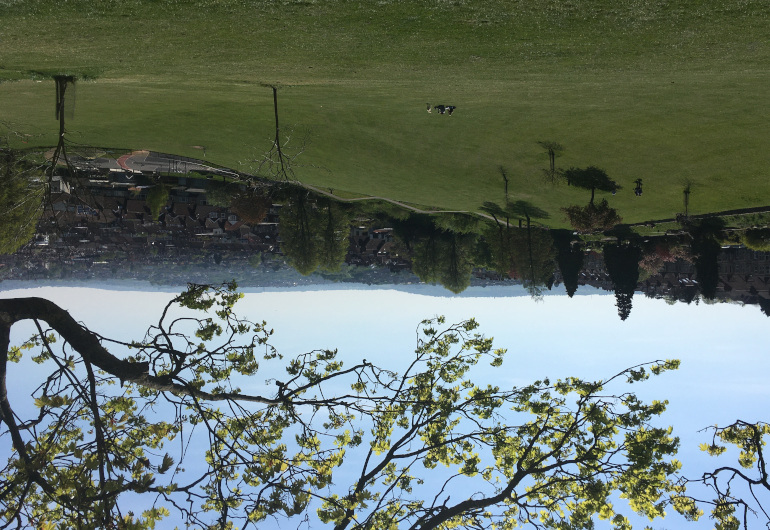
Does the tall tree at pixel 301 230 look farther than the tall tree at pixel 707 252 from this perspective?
Yes

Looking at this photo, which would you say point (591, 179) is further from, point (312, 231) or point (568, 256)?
point (312, 231)

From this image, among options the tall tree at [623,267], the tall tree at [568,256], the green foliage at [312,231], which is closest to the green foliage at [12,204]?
the green foliage at [312,231]

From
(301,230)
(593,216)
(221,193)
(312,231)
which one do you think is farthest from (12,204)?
(593,216)

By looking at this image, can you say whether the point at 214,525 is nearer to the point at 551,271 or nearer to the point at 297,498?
the point at 297,498

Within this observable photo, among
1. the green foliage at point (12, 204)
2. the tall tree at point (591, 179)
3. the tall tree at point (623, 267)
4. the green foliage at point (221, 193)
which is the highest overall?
the green foliage at point (221, 193)

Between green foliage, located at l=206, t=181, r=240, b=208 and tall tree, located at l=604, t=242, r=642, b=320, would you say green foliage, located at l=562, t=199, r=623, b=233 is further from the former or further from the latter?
green foliage, located at l=206, t=181, r=240, b=208

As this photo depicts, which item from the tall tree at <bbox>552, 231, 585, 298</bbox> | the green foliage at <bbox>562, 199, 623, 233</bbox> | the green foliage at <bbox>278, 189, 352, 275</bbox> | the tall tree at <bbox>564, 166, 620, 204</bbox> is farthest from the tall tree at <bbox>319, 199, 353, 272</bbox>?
the tall tree at <bbox>564, 166, 620, 204</bbox>

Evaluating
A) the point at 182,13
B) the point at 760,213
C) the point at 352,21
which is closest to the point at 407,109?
the point at 352,21

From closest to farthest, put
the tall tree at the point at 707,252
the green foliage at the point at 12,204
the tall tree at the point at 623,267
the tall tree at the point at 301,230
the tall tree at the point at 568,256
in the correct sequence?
the green foliage at the point at 12,204, the tall tree at the point at 707,252, the tall tree at the point at 623,267, the tall tree at the point at 568,256, the tall tree at the point at 301,230

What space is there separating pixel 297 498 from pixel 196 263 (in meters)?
46.9

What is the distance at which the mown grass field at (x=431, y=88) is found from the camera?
13.9m

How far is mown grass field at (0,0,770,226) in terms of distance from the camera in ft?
45.6

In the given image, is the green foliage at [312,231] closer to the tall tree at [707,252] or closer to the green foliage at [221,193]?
the green foliage at [221,193]

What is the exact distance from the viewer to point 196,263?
2261 inches
